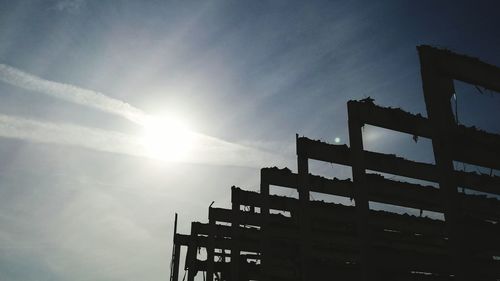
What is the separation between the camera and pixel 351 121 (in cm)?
895

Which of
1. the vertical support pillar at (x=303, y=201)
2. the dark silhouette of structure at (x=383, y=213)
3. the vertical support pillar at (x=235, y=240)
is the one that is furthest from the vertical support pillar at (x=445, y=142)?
the vertical support pillar at (x=235, y=240)

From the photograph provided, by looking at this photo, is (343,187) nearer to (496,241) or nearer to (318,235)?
(318,235)

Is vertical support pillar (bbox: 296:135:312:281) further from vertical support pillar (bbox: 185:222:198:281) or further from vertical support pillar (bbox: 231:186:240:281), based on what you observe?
vertical support pillar (bbox: 185:222:198:281)

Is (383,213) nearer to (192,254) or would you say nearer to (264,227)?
(264,227)

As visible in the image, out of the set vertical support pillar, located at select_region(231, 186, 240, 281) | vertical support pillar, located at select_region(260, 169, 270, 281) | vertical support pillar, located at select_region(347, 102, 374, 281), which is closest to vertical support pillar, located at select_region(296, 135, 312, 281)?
vertical support pillar, located at select_region(260, 169, 270, 281)

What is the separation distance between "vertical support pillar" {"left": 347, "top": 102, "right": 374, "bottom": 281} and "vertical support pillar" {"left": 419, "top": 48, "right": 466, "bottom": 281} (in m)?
2.38

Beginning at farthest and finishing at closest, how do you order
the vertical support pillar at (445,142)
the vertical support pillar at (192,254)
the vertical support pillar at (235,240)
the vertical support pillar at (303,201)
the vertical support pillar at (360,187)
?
the vertical support pillar at (192,254), the vertical support pillar at (235,240), the vertical support pillar at (303,201), the vertical support pillar at (360,187), the vertical support pillar at (445,142)

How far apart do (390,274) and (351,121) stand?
3944 mm

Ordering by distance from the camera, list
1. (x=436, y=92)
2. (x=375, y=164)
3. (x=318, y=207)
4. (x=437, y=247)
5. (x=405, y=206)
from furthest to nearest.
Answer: (x=437, y=247) < (x=318, y=207) < (x=405, y=206) < (x=375, y=164) < (x=436, y=92)

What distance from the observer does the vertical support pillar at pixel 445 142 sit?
5312mm

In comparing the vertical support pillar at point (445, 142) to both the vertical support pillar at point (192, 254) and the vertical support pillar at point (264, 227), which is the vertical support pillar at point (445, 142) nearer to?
the vertical support pillar at point (264, 227)

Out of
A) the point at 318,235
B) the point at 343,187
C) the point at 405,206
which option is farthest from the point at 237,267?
the point at 405,206

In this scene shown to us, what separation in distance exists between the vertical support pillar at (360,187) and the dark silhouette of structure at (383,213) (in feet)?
0.07

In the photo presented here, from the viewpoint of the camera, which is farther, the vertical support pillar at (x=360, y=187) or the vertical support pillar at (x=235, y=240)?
the vertical support pillar at (x=235, y=240)
